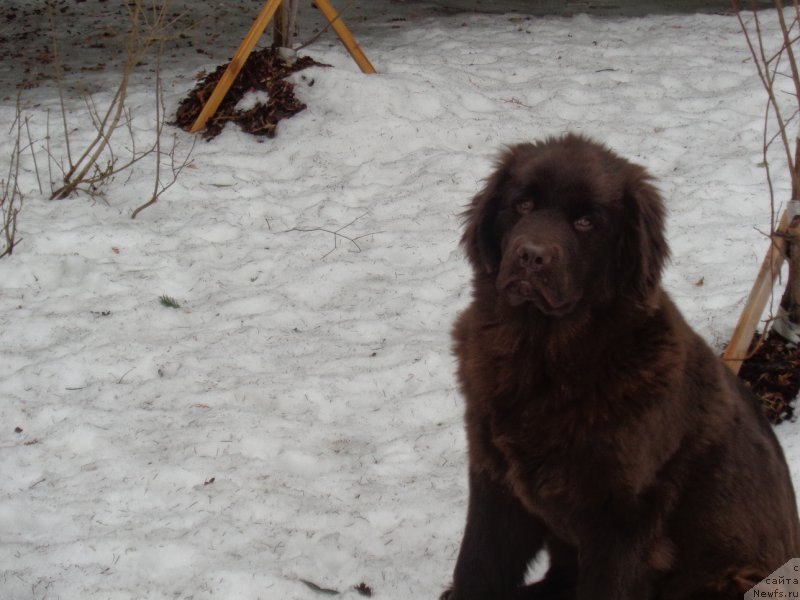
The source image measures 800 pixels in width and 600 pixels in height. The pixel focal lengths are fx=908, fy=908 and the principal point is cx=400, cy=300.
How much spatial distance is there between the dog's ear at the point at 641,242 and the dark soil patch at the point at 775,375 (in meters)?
1.65

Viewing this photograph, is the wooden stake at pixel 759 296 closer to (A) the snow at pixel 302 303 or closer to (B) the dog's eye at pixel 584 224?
(A) the snow at pixel 302 303

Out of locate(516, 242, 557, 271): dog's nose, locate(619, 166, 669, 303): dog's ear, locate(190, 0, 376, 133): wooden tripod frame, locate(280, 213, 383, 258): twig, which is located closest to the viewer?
locate(516, 242, 557, 271): dog's nose

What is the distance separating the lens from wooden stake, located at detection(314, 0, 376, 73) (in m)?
7.94

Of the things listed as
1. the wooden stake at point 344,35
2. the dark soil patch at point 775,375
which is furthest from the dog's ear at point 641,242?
the wooden stake at point 344,35

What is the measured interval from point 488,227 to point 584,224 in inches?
14.0

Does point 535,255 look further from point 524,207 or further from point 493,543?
point 493,543

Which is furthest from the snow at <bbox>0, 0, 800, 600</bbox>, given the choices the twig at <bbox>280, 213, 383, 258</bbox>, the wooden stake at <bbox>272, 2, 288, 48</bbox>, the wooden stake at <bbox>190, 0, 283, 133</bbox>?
the wooden stake at <bbox>272, 2, 288, 48</bbox>

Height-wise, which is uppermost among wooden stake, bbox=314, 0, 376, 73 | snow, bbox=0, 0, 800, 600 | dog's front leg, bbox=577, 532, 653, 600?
wooden stake, bbox=314, 0, 376, 73

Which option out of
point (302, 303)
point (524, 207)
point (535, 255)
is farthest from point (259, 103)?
point (535, 255)

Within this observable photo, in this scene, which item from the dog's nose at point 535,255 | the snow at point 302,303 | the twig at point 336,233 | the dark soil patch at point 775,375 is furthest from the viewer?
the twig at point 336,233

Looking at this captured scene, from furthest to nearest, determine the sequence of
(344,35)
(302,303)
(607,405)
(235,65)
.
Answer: (344,35)
(235,65)
(302,303)
(607,405)

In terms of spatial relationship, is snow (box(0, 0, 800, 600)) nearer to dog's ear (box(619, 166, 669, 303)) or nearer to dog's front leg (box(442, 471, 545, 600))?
dog's front leg (box(442, 471, 545, 600))

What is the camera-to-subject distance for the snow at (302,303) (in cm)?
366

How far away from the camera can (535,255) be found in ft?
8.96
